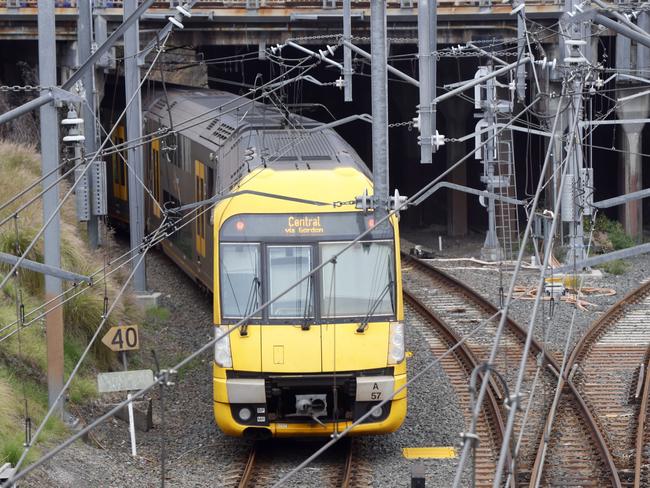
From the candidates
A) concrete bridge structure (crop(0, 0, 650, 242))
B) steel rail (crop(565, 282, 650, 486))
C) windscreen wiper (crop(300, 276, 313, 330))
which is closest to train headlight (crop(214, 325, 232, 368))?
windscreen wiper (crop(300, 276, 313, 330))

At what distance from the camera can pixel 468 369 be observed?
18.2m

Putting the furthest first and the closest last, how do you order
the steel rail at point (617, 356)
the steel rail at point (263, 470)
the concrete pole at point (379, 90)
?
the steel rail at point (617, 356), the steel rail at point (263, 470), the concrete pole at point (379, 90)

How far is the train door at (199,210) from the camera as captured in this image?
19047 millimetres

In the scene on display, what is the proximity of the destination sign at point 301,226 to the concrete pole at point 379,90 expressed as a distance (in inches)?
26.8

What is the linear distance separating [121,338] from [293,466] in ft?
9.83

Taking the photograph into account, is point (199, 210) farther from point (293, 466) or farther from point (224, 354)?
point (293, 466)

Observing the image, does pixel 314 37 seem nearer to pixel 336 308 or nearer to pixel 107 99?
pixel 107 99

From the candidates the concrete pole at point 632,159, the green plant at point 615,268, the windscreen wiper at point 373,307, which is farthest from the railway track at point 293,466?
the concrete pole at point 632,159

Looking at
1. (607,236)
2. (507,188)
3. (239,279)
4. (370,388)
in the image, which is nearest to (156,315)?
(239,279)

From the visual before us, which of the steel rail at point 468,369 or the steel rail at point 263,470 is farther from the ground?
the steel rail at point 468,369

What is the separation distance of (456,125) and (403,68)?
262cm

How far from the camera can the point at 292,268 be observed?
14078mm

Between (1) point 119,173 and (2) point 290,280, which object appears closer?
(2) point 290,280

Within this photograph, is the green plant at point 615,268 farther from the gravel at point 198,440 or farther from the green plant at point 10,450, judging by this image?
the green plant at point 10,450
